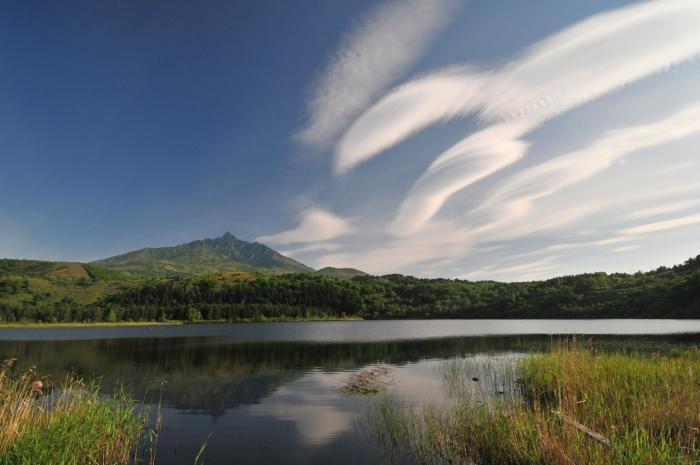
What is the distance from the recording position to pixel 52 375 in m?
47.2

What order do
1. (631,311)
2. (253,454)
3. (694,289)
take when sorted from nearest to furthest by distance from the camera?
(253,454)
(694,289)
(631,311)

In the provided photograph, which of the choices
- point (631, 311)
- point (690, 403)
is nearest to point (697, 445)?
point (690, 403)

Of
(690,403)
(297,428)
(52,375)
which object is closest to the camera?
(690,403)

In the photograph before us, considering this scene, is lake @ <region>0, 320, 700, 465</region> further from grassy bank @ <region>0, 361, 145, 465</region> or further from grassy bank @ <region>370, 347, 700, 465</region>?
grassy bank @ <region>0, 361, 145, 465</region>

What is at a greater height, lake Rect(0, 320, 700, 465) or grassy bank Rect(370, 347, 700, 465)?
grassy bank Rect(370, 347, 700, 465)

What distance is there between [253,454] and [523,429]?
47.7 ft

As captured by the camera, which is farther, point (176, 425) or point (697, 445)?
point (176, 425)

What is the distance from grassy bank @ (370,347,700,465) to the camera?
13.2 metres

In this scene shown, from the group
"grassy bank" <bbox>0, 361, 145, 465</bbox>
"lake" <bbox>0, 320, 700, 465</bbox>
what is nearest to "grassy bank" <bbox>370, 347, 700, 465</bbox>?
"lake" <bbox>0, 320, 700, 465</bbox>

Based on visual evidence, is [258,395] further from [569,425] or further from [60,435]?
[569,425]

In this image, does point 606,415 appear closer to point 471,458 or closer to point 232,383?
point 471,458

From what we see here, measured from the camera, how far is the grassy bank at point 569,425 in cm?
1323

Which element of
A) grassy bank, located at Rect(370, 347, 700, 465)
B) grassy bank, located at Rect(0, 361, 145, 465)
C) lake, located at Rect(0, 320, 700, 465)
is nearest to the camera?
grassy bank, located at Rect(370, 347, 700, 465)

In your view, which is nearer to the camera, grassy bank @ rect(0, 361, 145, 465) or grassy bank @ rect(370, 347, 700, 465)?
grassy bank @ rect(370, 347, 700, 465)
